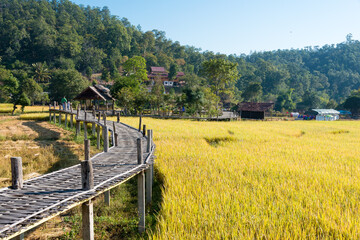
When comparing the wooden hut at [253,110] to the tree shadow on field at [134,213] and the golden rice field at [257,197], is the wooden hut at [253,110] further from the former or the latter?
the tree shadow on field at [134,213]

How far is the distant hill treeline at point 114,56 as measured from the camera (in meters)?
72.4

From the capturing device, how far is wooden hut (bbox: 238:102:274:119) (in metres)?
42.8

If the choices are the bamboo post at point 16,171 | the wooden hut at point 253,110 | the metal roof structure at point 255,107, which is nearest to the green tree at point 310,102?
the wooden hut at point 253,110

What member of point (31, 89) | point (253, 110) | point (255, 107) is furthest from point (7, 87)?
point (255, 107)

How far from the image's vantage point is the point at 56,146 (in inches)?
696

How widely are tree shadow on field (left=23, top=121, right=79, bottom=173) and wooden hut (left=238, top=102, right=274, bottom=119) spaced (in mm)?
32305

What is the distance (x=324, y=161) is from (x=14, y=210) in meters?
11.9

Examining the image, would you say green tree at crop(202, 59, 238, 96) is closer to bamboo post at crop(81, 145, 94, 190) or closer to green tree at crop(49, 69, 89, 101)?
green tree at crop(49, 69, 89, 101)

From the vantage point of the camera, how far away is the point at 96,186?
17.7ft

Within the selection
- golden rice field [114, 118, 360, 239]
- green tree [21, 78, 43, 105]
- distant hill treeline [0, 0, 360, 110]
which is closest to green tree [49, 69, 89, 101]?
green tree [21, 78, 43, 105]

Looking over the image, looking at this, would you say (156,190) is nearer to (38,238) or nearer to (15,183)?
(38,238)

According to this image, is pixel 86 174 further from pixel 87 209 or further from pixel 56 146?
pixel 56 146

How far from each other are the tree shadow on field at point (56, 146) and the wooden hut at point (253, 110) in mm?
32305

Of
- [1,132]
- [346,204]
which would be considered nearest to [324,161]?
[346,204]
